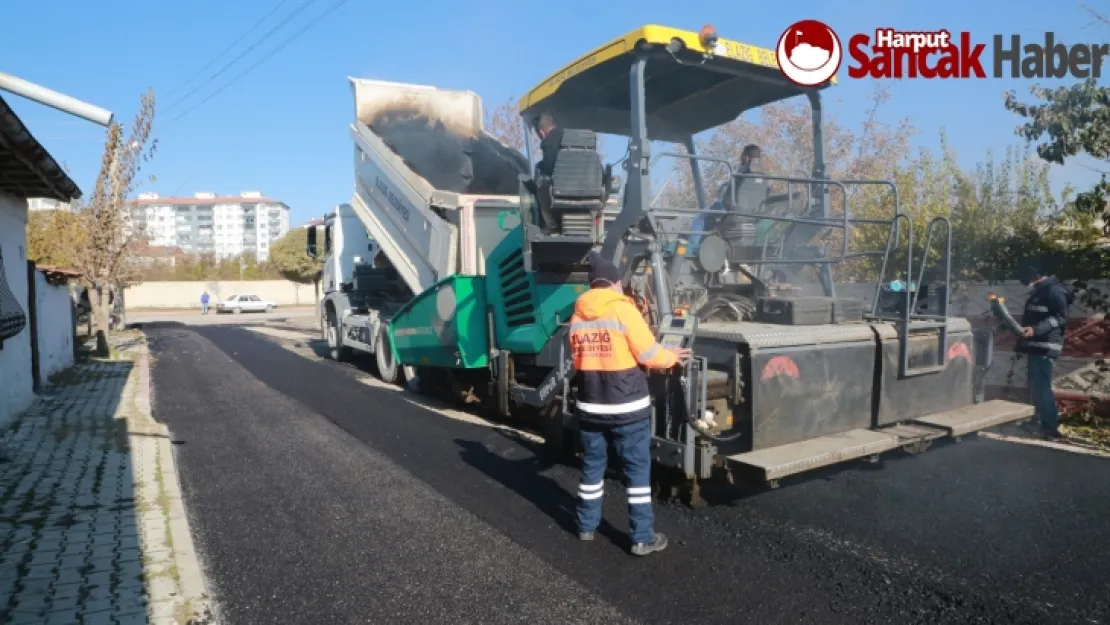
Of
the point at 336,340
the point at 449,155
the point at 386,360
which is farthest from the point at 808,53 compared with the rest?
the point at 336,340

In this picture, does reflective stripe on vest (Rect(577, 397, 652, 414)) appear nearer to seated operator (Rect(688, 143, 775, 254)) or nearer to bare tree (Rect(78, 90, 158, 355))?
seated operator (Rect(688, 143, 775, 254))

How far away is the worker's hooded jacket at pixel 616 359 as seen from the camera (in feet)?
13.3

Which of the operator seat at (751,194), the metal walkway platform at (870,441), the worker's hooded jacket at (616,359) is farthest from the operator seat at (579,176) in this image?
the metal walkway platform at (870,441)

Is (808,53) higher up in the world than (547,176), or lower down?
higher up

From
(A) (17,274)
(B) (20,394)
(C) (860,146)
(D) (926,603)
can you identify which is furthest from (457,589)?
(C) (860,146)

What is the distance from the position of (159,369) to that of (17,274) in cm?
404

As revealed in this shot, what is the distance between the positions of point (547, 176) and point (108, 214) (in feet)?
44.0

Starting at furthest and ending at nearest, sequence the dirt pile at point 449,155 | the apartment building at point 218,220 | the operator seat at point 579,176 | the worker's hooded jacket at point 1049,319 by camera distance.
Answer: the apartment building at point 218,220, the dirt pile at point 449,155, the worker's hooded jacket at point 1049,319, the operator seat at point 579,176

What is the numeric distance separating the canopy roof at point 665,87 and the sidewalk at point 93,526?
3.91 metres

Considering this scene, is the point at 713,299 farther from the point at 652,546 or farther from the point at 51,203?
the point at 51,203

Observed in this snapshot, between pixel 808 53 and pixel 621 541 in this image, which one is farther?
pixel 808 53

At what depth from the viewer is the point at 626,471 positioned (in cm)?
404

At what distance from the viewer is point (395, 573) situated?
3.78 metres

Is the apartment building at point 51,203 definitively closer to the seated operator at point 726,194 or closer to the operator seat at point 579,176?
the operator seat at point 579,176
